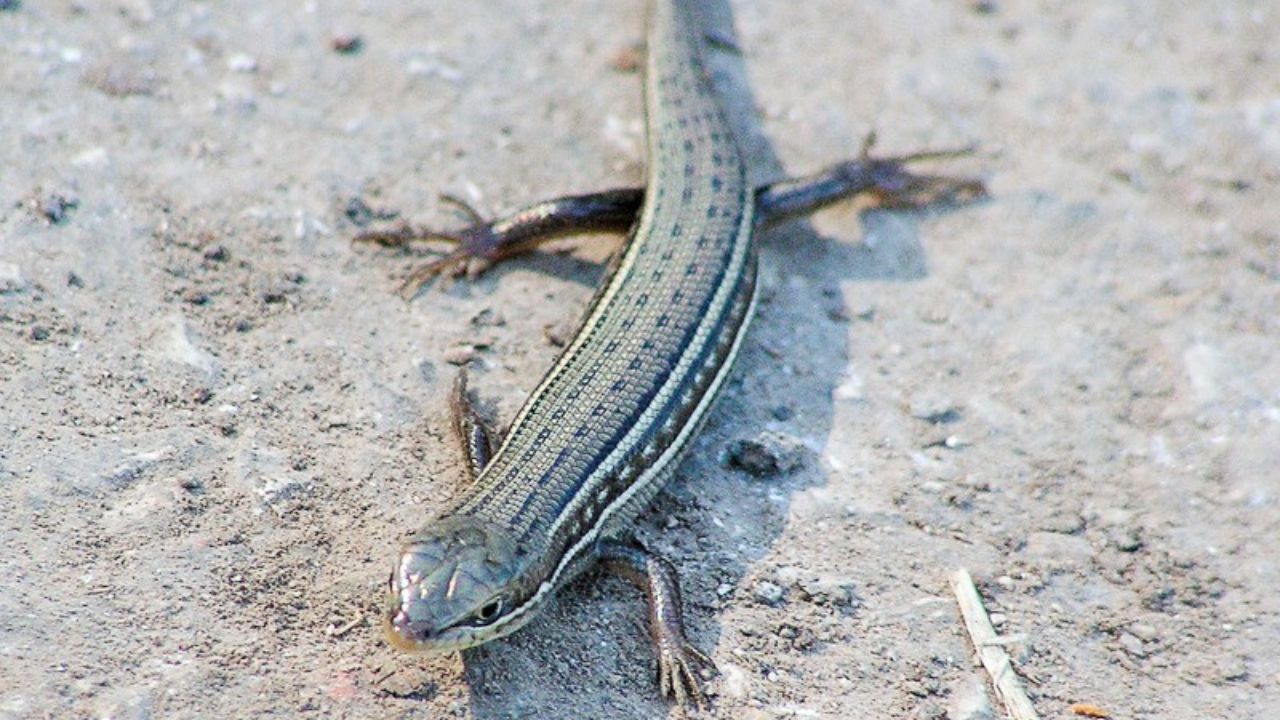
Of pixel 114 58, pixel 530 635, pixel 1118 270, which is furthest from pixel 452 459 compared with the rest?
pixel 1118 270

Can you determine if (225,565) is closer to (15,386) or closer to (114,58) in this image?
(15,386)

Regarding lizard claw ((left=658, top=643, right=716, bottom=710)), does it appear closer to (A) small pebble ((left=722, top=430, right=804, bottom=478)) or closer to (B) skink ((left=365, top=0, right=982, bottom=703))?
(B) skink ((left=365, top=0, right=982, bottom=703))

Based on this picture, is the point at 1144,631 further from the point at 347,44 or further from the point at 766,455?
the point at 347,44

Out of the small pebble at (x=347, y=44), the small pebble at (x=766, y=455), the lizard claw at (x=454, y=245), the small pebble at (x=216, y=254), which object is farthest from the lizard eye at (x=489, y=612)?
the small pebble at (x=347, y=44)

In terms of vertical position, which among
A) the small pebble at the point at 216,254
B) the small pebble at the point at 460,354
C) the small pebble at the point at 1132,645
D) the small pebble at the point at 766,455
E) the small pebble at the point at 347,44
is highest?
the small pebble at the point at 347,44

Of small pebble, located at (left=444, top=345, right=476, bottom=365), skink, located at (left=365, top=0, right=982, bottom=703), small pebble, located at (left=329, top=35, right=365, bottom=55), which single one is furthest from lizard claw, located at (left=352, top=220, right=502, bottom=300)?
small pebble, located at (left=329, top=35, right=365, bottom=55)

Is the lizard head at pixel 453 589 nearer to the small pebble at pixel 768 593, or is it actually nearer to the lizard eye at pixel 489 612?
the lizard eye at pixel 489 612

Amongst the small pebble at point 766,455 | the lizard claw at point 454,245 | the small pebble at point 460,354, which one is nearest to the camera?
the small pebble at point 766,455
